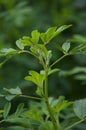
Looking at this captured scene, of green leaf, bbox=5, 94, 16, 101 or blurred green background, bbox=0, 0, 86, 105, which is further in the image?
blurred green background, bbox=0, 0, 86, 105

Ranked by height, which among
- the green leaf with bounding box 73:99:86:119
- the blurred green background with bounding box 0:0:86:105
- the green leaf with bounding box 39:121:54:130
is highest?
the blurred green background with bounding box 0:0:86:105

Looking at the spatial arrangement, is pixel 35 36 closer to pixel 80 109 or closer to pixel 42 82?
pixel 42 82

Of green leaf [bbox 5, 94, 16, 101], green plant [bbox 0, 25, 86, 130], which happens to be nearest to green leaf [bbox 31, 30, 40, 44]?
green plant [bbox 0, 25, 86, 130]

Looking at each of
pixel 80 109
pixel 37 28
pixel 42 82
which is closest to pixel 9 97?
pixel 42 82

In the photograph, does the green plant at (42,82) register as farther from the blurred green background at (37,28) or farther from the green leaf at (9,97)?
the blurred green background at (37,28)

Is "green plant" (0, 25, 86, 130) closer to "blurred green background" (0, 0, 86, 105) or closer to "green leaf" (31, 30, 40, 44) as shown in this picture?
"green leaf" (31, 30, 40, 44)

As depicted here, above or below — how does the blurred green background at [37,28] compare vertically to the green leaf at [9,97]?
above

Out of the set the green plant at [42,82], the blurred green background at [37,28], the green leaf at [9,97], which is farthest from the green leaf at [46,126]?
the blurred green background at [37,28]

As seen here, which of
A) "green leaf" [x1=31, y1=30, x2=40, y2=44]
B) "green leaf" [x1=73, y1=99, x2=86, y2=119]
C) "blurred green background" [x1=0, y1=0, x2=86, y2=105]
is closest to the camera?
"green leaf" [x1=31, y1=30, x2=40, y2=44]

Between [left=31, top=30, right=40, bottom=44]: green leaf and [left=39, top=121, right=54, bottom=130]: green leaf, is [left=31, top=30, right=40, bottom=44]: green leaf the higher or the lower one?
the higher one
